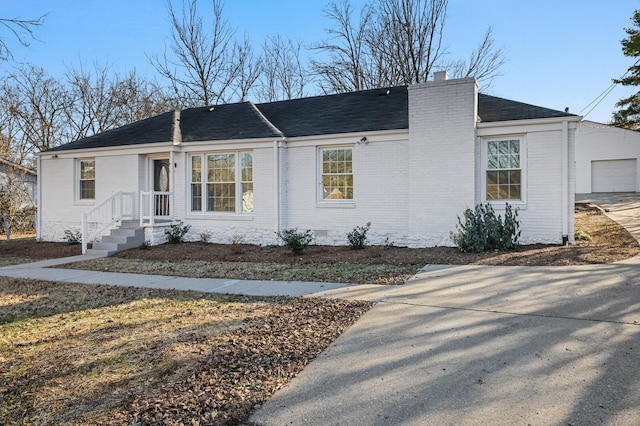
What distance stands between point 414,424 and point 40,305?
6.12 meters

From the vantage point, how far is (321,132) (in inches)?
489

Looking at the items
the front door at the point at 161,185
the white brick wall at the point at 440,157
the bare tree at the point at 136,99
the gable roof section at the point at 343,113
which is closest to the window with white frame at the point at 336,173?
the gable roof section at the point at 343,113

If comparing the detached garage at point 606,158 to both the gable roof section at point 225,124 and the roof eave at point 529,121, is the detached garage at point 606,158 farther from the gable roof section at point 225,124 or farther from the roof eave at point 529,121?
the gable roof section at point 225,124

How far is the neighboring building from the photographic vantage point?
18500 millimetres

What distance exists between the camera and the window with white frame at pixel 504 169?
10.6 meters

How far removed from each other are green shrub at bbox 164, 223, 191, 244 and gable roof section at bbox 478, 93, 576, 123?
9536 millimetres

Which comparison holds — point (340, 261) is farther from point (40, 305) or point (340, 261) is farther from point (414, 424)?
point (414, 424)

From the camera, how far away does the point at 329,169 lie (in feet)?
41.1

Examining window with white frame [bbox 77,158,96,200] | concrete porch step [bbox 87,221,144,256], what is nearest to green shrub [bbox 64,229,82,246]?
window with white frame [bbox 77,158,96,200]

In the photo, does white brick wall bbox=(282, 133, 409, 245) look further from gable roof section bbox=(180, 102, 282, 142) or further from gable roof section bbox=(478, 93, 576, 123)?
gable roof section bbox=(478, 93, 576, 123)

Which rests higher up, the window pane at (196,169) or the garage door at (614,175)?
the garage door at (614,175)

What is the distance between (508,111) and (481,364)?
29.6 ft

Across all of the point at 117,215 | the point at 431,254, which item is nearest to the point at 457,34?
the point at 431,254

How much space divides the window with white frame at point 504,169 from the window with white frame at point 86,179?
43.2 feet
